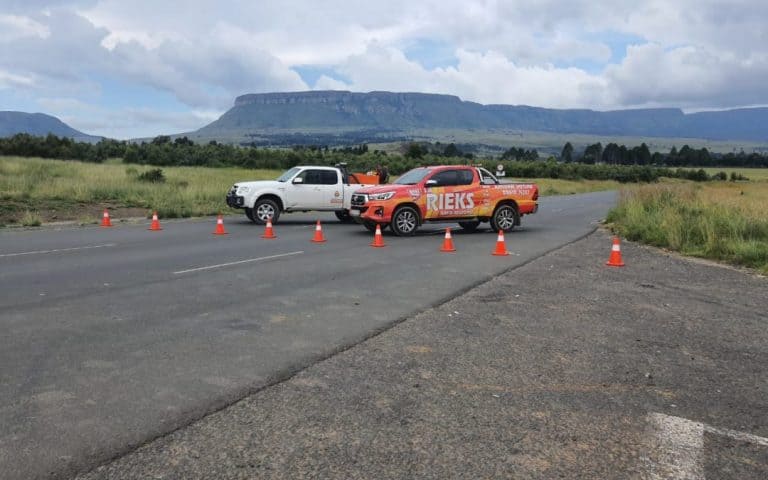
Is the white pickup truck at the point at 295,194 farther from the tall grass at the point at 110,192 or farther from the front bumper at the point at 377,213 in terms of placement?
the tall grass at the point at 110,192

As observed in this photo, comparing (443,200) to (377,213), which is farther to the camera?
(443,200)

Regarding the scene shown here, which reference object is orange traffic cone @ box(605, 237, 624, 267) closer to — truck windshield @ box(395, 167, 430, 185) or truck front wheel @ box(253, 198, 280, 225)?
truck windshield @ box(395, 167, 430, 185)

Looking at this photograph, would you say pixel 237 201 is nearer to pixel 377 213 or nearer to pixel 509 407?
pixel 377 213

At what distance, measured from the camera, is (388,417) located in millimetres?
4641

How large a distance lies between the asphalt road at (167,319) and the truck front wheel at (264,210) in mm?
4402

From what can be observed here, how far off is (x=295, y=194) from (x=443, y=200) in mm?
5373

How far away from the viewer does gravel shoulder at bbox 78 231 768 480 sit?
3.93 m

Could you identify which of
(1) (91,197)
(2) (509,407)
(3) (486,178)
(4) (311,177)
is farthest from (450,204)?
(1) (91,197)

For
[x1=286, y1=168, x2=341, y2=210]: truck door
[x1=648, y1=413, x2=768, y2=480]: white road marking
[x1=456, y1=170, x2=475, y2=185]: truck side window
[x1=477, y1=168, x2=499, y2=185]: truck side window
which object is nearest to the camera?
[x1=648, y1=413, x2=768, y2=480]: white road marking

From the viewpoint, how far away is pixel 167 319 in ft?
24.6

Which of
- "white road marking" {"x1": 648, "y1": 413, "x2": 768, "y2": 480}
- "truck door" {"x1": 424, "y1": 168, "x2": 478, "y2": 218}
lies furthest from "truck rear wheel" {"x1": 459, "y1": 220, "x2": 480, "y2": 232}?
"white road marking" {"x1": 648, "y1": 413, "x2": 768, "y2": 480}

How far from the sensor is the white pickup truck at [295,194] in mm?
20469

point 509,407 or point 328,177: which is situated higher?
point 328,177

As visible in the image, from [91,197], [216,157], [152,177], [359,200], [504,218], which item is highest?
[216,157]
